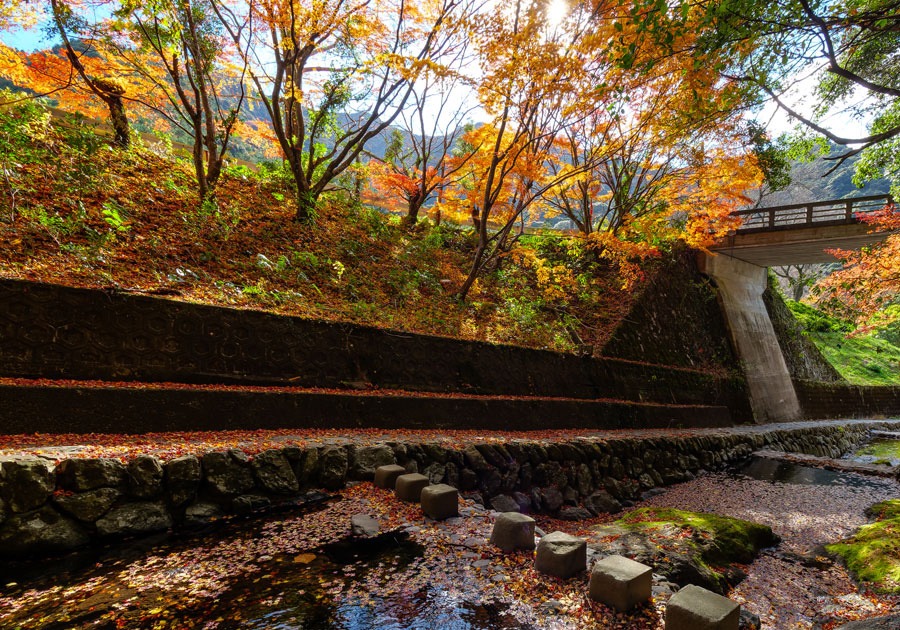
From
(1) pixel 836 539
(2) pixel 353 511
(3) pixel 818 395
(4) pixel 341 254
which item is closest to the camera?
(2) pixel 353 511

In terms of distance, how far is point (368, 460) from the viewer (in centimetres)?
526

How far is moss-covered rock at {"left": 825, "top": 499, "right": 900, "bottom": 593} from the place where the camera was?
14.4ft

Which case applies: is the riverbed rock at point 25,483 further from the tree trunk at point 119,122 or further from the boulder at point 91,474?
the tree trunk at point 119,122

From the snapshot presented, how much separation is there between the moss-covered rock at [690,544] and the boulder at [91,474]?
4455 mm

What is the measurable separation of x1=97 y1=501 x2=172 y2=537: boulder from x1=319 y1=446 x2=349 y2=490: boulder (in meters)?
1.52

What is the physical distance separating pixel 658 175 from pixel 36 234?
18325mm

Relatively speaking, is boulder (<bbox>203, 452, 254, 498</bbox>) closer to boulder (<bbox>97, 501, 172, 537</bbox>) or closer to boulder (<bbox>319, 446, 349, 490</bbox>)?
boulder (<bbox>97, 501, 172, 537</bbox>)

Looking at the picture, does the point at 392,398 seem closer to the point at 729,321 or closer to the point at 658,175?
the point at 658,175

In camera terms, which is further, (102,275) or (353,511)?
(102,275)

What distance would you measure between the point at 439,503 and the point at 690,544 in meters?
2.91

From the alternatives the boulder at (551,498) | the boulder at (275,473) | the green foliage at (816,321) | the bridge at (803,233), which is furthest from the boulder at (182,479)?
the green foliage at (816,321)

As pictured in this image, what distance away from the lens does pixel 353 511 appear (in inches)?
170

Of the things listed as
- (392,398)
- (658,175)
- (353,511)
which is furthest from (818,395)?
(353,511)

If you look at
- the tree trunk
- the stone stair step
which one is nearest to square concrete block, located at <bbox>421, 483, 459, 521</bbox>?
the stone stair step
